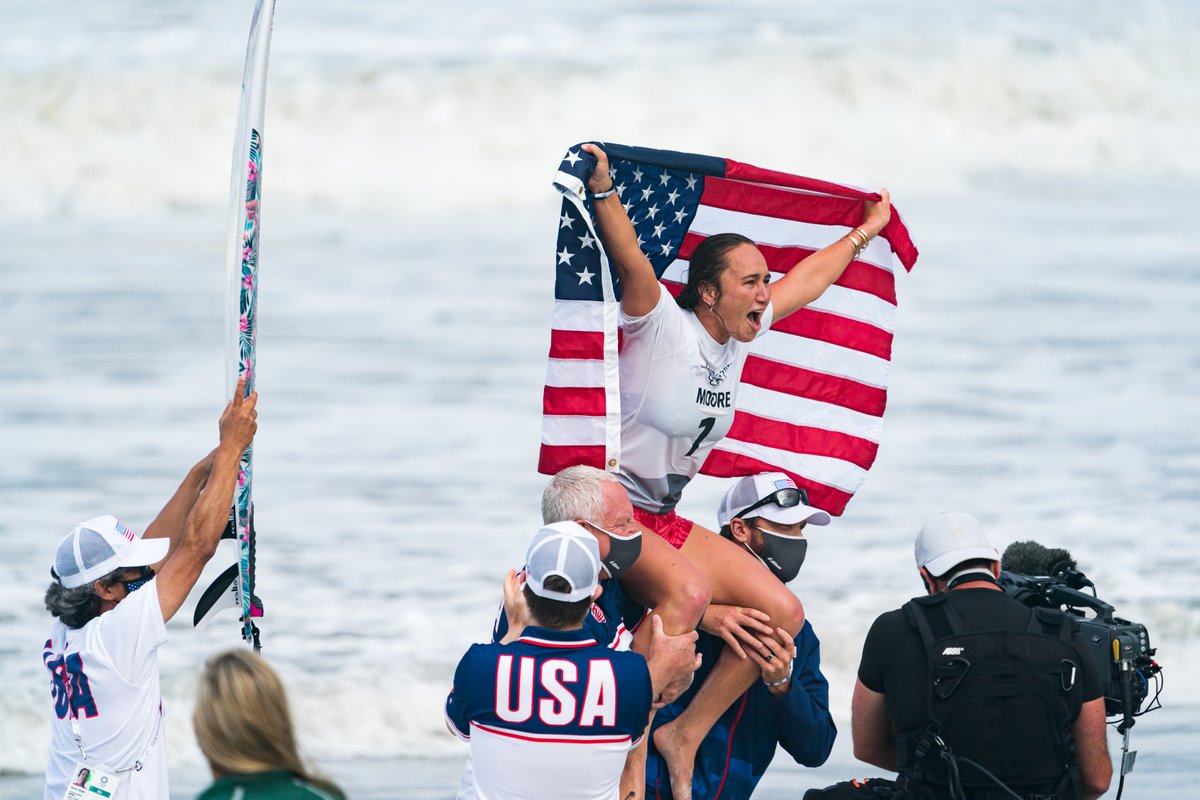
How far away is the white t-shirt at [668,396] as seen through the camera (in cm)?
513

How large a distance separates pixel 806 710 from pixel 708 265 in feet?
4.85

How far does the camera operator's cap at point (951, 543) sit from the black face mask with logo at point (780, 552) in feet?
1.87

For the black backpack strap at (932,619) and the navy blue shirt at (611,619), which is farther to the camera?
the black backpack strap at (932,619)

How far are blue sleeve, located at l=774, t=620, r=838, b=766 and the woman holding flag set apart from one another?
168 mm

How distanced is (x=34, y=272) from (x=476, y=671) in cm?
1863

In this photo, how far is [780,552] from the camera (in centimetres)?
527

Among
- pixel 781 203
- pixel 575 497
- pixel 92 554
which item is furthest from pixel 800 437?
pixel 92 554

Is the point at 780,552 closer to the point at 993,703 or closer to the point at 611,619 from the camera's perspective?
the point at 611,619

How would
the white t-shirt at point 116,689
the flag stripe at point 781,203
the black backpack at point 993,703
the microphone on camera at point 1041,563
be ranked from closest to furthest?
1. the white t-shirt at point 116,689
2. the black backpack at point 993,703
3. the microphone on camera at point 1041,563
4. the flag stripe at point 781,203

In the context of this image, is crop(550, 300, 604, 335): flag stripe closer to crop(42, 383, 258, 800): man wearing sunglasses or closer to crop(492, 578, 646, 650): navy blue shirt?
crop(492, 578, 646, 650): navy blue shirt

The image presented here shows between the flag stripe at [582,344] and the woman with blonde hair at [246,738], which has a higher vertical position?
the flag stripe at [582,344]

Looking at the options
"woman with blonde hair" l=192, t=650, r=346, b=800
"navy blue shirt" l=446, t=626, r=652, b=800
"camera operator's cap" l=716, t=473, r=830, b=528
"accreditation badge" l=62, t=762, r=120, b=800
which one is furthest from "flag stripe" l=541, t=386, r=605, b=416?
"woman with blonde hair" l=192, t=650, r=346, b=800

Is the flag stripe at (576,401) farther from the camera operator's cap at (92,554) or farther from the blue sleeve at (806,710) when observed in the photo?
the camera operator's cap at (92,554)

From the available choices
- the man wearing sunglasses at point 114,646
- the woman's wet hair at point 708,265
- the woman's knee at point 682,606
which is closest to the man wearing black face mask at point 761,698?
the woman's knee at point 682,606
